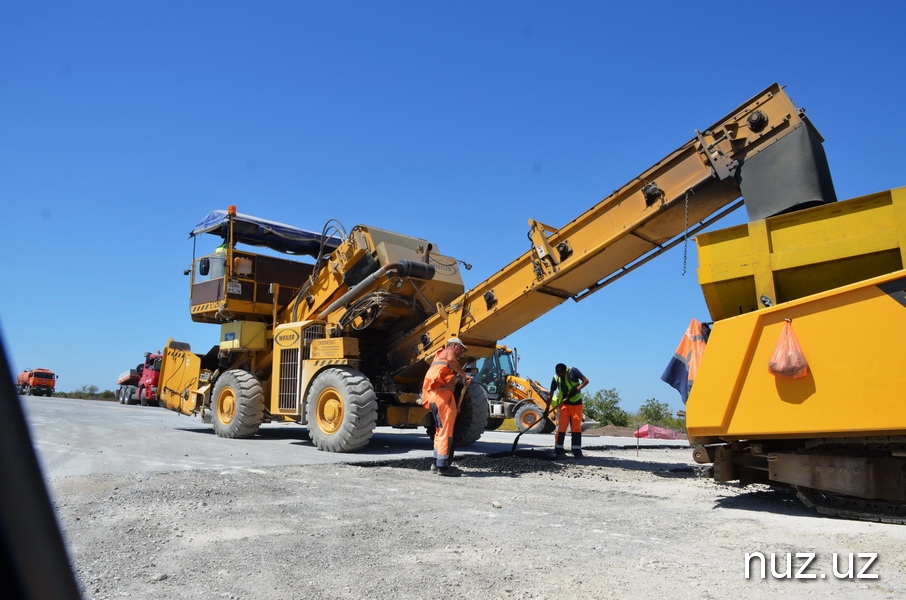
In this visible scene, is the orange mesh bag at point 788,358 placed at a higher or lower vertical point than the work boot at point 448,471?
higher

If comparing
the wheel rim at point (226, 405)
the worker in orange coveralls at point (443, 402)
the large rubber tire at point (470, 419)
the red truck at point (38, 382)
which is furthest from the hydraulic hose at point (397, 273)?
the red truck at point (38, 382)

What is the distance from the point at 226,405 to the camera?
1188cm

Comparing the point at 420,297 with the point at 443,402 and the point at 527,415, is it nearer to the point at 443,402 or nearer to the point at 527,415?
the point at 443,402

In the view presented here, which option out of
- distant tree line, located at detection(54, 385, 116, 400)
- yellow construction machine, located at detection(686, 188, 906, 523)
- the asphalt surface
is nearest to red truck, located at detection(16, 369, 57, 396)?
distant tree line, located at detection(54, 385, 116, 400)

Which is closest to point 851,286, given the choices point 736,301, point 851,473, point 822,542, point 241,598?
point 736,301

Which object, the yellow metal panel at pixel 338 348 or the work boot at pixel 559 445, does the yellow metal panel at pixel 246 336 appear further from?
the work boot at pixel 559 445

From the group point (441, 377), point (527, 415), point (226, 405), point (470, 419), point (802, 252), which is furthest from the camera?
point (527, 415)

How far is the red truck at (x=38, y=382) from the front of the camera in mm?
41969

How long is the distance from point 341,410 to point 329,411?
0.30 m

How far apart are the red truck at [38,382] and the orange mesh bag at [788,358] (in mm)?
47428

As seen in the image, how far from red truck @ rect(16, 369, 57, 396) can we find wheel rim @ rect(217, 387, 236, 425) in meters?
37.7

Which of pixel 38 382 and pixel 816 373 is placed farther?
pixel 38 382

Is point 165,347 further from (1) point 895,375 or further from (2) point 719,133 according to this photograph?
(1) point 895,375

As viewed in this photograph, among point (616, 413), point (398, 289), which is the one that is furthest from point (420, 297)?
point (616, 413)
